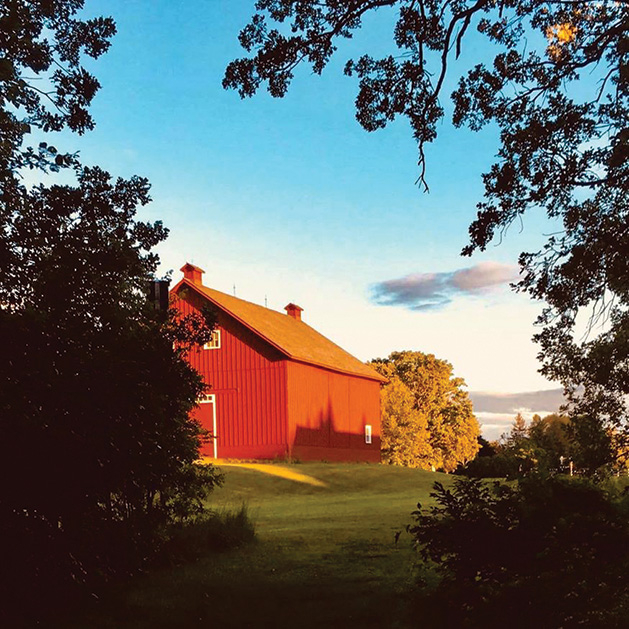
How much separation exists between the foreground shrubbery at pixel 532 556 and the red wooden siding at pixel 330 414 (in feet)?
103

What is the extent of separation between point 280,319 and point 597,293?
35491 millimetres

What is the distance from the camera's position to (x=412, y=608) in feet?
25.2

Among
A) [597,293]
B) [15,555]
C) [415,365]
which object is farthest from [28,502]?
Result: [415,365]

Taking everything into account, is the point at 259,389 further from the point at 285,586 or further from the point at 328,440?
the point at 285,586

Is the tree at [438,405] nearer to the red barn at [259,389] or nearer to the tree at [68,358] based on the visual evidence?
the red barn at [259,389]

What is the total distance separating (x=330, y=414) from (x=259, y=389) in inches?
227

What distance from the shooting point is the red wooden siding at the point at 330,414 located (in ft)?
131

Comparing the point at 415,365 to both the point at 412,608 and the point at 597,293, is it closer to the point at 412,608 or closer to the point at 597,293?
the point at 597,293

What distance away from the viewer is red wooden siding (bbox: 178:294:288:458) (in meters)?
39.2

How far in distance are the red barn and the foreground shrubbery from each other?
29956 millimetres

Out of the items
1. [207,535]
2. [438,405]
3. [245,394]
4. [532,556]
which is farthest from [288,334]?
[532,556]

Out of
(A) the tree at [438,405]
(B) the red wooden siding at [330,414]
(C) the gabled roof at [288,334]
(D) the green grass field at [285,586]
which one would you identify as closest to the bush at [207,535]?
(D) the green grass field at [285,586]

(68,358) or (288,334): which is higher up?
(288,334)

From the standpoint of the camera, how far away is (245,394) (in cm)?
3988
